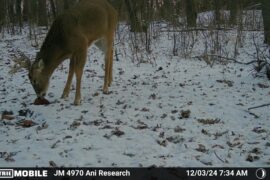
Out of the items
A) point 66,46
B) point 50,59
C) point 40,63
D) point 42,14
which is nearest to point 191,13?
point 42,14

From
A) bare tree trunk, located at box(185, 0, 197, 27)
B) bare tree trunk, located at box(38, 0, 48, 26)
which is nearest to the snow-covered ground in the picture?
bare tree trunk, located at box(185, 0, 197, 27)

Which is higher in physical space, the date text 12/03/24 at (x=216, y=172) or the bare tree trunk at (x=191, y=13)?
the bare tree trunk at (x=191, y=13)

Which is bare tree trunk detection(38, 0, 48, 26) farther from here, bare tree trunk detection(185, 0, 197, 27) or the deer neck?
the deer neck

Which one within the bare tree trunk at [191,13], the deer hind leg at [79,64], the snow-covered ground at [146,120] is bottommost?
the snow-covered ground at [146,120]

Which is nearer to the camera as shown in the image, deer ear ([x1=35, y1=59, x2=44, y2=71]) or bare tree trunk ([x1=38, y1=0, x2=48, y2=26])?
deer ear ([x1=35, y1=59, x2=44, y2=71])

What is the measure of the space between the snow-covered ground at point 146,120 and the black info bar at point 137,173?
167 millimetres

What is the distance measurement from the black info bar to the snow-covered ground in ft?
0.55

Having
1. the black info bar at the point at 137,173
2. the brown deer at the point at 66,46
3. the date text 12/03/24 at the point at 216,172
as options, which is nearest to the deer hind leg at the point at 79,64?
the brown deer at the point at 66,46

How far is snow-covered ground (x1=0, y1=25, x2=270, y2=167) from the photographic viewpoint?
4.76 meters

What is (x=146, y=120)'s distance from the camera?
6.14 m

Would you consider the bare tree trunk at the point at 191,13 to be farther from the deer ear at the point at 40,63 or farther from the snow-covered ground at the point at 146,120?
the deer ear at the point at 40,63

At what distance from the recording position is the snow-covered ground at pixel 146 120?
4762 millimetres

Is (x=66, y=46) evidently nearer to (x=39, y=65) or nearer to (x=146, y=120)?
(x=39, y=65)

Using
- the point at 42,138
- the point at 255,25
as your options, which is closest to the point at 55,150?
the point at 42,138
